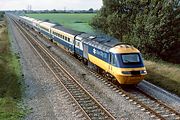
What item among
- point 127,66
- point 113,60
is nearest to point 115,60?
point 113,60

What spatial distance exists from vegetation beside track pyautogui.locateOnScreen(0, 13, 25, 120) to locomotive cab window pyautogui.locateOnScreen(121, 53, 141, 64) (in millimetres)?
6963

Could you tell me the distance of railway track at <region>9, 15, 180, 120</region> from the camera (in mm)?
16734

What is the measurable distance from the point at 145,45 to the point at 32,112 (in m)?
21.8

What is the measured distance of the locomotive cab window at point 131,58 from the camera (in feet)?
70.2

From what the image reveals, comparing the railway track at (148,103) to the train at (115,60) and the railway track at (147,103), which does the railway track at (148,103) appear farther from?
the train at (115,60)

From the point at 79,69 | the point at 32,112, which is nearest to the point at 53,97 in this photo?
the point at 32,112

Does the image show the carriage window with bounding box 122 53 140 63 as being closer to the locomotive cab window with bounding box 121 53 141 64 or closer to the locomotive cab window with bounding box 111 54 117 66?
the locomotive cab window with bounding box 121 53 141 64

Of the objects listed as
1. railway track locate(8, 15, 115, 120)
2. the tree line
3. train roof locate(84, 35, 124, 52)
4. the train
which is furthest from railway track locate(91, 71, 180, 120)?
the tree line

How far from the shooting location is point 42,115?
17156 mm

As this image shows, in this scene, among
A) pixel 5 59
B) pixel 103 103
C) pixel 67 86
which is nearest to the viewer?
pixel 103 103

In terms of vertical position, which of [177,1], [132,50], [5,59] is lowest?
[5,59]

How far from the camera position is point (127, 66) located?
69.5 feet

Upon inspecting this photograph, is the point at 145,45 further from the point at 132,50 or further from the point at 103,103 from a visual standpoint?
the point at 103,103

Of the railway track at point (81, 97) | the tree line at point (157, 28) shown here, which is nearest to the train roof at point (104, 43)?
the railway track at point (81, 97)
